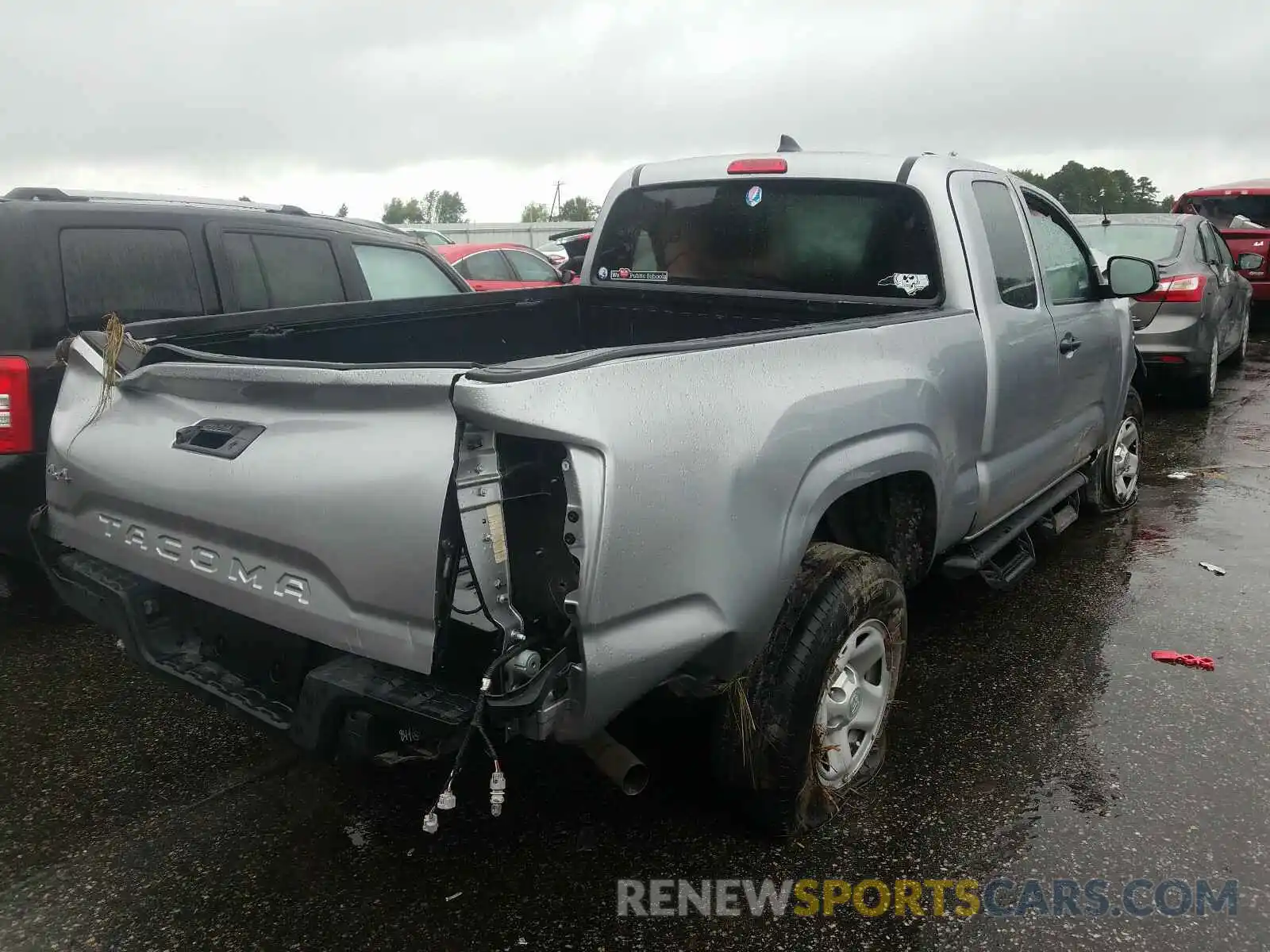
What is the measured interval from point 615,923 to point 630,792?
Result: 1.16 feet

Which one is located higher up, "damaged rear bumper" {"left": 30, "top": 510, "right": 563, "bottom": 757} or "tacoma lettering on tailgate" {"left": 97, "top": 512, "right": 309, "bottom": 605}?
"tacoma lettering on tailgate" {"left": 97, "top": 512, "right": 309, "bottom": 605}

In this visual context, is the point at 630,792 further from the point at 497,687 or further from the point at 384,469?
the point at 384,469

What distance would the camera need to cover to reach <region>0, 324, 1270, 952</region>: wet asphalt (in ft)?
8.05

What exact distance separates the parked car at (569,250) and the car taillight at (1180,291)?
472cm

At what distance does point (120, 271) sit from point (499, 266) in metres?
9.11

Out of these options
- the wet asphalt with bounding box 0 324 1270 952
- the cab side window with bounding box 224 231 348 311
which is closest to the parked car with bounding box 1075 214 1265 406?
the wet asphalt with bounding box 0 324 1270 952

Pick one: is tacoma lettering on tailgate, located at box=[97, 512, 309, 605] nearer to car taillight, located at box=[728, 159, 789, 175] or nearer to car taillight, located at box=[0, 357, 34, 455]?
car taillight, located at box=[0, 357, 34, 455]

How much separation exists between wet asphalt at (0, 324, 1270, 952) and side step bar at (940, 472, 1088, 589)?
369 mm

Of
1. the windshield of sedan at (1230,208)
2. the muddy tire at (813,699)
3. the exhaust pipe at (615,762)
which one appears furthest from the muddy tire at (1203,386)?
the exhaust pipe at (615,762)

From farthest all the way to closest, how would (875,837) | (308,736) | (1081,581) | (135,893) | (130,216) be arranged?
(1081,581)
(130,216)
(875,837)
(135,893)
(308,736)

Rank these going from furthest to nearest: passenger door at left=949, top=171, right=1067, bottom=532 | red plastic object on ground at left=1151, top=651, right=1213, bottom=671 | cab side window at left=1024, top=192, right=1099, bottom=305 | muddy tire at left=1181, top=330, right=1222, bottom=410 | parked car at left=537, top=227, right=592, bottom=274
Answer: muddy tire at left=1181, top=330, right=1222, bottom=410
parked car at left=537, top=227, right=592, bottom=274
cab side window at left=1024, top=192, right=1099, bottom=305
red plastic object on ground at left=1151, top=651, right=1213, bottom=671
passenger door at left=949, top=171, right=1067, bottom=532

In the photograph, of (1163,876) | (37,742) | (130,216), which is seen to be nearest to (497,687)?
(1163,876)

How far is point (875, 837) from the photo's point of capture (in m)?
2.80

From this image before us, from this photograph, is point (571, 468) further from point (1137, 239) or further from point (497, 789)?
point (1137, 239)
